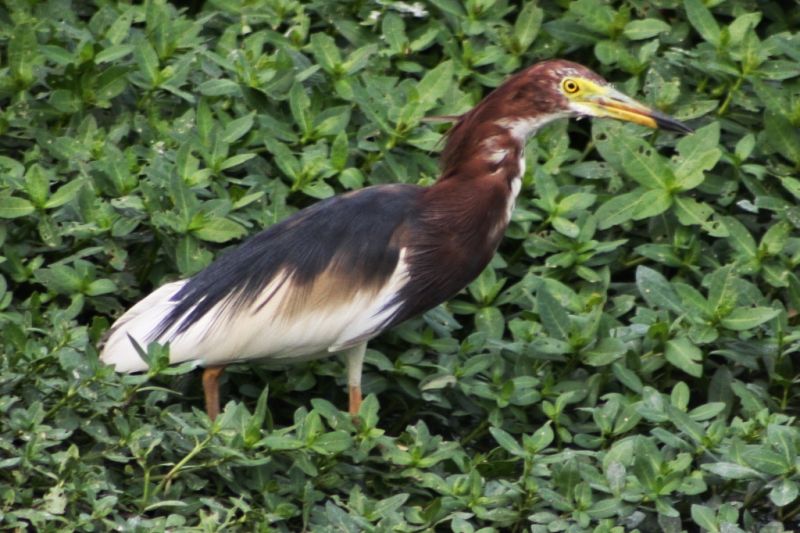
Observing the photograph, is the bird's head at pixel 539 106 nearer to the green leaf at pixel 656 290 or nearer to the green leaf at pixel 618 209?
the green leaf at pixel 618 209

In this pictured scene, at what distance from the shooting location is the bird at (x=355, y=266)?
5.64 m

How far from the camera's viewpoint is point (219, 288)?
5.68m

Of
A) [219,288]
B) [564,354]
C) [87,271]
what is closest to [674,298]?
[564,354]

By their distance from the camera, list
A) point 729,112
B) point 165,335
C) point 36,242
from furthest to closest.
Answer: point 729,112
point 36,242
point 165,335

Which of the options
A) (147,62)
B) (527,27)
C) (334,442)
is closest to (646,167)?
(527,27)

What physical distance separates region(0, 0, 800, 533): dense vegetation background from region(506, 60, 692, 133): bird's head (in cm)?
32

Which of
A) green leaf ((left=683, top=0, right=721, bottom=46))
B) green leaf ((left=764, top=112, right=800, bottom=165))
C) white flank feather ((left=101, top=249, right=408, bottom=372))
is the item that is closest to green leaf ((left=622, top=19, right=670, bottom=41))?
green leaf ((left=683, top=0, right=721, bottom=46))

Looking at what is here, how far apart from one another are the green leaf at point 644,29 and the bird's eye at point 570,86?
1.06 meters

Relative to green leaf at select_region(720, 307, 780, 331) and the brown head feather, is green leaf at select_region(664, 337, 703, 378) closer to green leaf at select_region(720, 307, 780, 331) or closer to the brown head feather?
green leaf at select_region(720, 307, 780, 331)

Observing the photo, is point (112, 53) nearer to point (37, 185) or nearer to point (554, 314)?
point (37, 185)

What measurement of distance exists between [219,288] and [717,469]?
169cm

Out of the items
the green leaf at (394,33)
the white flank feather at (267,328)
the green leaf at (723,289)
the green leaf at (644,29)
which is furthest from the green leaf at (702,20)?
→ the white flank feather at (267,328)

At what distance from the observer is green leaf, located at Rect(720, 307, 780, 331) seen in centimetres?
574

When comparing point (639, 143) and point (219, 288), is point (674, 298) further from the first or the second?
point (219, 288)
